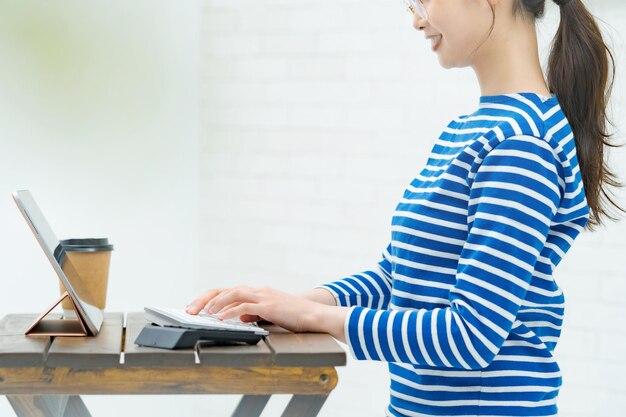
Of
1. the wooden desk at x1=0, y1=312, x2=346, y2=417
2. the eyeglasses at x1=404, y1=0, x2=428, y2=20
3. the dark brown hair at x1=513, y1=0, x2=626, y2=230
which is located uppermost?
the eyeglasses at x1=404, y1=0, x2=428, y2=20

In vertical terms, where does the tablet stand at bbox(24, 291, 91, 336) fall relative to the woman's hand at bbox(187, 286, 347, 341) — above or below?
below

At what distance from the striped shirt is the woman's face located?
0.30 ft

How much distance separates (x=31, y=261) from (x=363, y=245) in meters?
1.16

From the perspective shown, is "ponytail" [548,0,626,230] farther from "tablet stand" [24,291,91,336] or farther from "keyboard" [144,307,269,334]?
"tablet stand" [24,291,91,336]

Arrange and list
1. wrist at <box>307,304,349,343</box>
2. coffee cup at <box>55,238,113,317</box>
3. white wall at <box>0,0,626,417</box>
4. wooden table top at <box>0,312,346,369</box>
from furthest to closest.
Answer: white wall at <box>0,0,626,417</box>
coffee cup at <box>55,238,113,317</box>
wrist at <box>307,304,349,343</box>
wooden table top at <box>0,312,346,369</box>

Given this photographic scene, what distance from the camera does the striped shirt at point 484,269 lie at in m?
1.38

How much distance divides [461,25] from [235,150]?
6.85ft

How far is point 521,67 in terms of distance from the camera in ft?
5.04

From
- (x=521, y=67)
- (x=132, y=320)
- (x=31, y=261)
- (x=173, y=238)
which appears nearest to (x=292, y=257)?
(x=173, y=238)

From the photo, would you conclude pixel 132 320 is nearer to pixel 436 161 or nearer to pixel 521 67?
pixel 436 161

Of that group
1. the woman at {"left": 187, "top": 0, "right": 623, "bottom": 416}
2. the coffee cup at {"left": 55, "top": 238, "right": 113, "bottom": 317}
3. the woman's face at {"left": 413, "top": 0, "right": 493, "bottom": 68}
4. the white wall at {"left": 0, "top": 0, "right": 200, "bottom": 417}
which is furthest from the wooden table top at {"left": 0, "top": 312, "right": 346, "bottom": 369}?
the white wall at {"left": 0, "top": 0, "right": 200, "bottom": 417}

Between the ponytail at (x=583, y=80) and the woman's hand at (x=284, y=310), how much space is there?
20.3 inches

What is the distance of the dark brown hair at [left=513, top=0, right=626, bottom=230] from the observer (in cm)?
159

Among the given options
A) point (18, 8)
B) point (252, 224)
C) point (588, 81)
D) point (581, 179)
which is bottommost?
point (252, 224)
